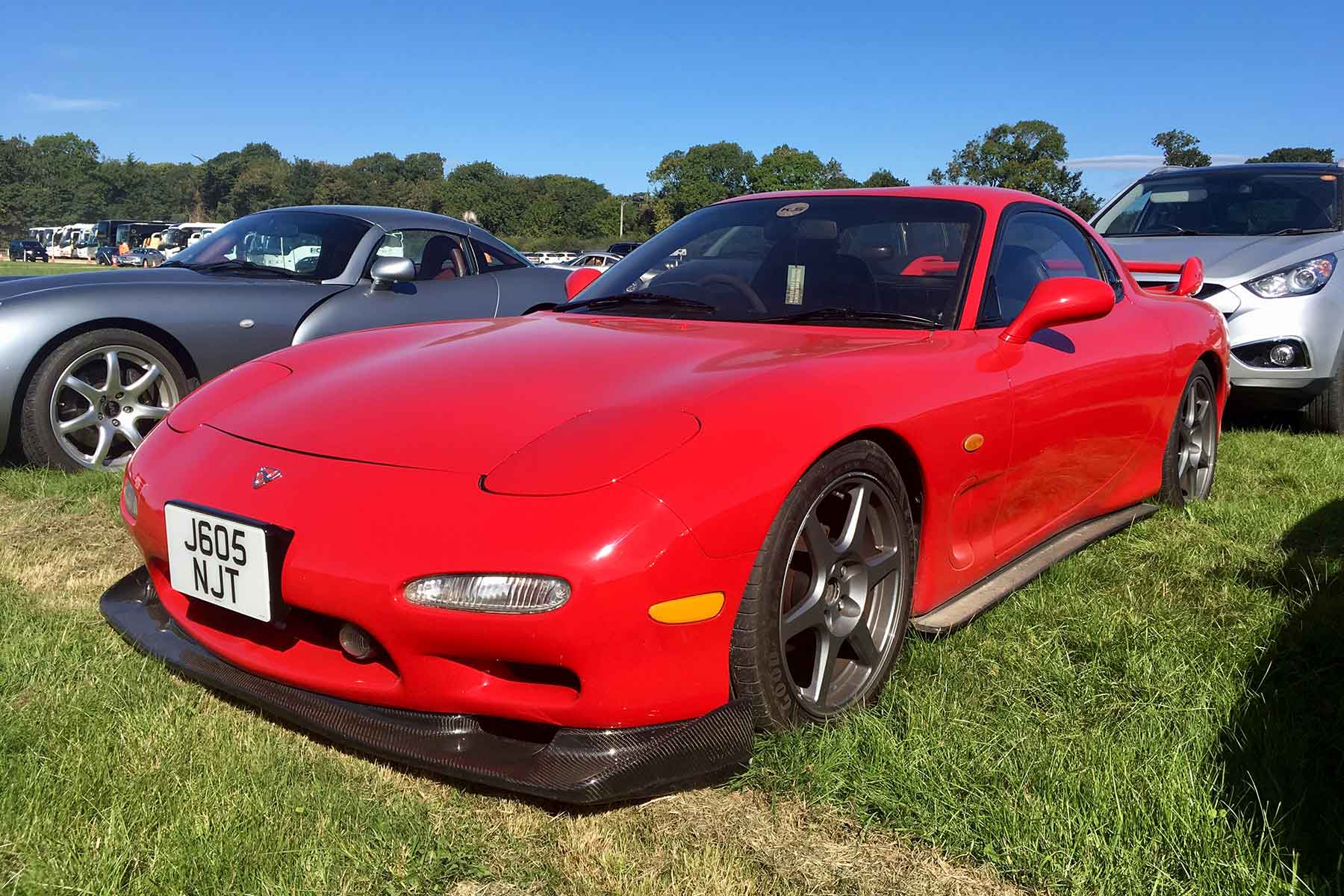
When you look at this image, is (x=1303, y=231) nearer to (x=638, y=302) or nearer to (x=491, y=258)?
(x=491, y=258)

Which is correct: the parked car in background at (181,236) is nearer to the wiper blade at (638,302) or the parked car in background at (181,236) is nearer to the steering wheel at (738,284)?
the wiper blade at (638,302)

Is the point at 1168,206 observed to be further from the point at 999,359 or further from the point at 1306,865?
the point at 1306,865

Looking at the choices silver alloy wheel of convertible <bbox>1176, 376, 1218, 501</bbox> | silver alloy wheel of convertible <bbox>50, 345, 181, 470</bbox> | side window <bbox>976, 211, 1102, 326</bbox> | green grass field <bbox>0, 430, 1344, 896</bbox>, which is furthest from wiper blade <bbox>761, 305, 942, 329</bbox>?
silver alloy wheel of convertible <bbox>50, 345, 181, 470</bbox>

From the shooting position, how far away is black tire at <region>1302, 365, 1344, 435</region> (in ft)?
18.6

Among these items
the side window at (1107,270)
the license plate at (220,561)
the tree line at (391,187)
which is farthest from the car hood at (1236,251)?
the tree line at (391,187)

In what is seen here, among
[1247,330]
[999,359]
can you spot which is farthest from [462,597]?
[1247,330]

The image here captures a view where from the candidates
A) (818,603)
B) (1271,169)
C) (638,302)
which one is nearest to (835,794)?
(818,603)

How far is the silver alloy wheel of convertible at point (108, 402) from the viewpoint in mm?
4414

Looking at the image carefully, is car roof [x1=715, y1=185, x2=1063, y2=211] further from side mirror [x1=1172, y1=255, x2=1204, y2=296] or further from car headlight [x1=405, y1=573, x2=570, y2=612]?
car headlight [x1=405, y1=573, x2=570, y2=612]

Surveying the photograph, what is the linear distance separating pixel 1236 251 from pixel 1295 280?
0.38m

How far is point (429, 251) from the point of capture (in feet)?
18.7

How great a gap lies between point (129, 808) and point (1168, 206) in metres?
6.75

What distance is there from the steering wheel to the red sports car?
0.04ft

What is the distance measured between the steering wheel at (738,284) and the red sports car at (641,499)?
0.5 inches
